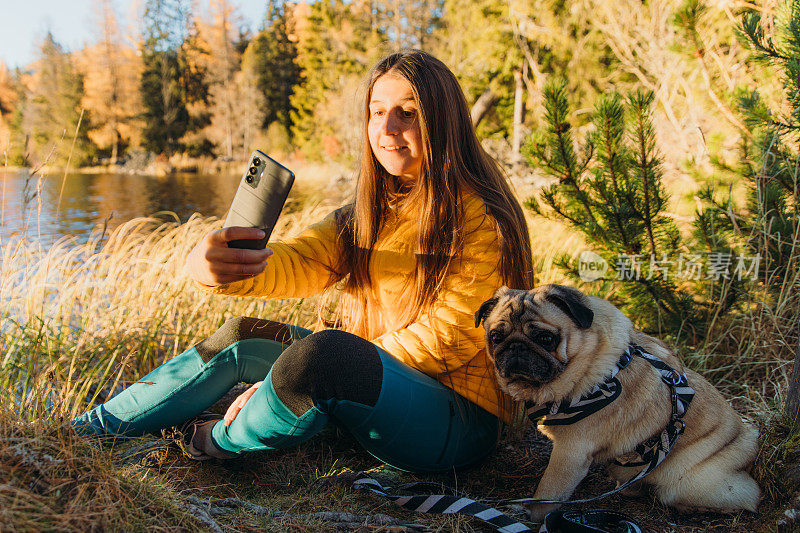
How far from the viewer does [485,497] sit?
2.13 meters

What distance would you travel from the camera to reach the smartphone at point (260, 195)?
1.90 m

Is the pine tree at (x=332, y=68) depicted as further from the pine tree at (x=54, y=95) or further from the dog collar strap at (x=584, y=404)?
the dog collar strap at (x=584, y=404)

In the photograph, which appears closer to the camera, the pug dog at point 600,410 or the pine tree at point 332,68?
the pug dog at point 600,410

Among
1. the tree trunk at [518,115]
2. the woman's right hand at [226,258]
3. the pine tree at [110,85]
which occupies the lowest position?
the woman's right hand at [226,258]

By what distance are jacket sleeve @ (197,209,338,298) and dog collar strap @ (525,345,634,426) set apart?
1.24 meters

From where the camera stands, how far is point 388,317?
93.6 inches

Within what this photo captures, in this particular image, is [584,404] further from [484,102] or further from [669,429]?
[484,102]

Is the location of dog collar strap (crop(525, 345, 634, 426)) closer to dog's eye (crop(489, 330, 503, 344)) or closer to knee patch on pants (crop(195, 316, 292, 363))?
dog's eye (crop(489, 330, 503, 344))

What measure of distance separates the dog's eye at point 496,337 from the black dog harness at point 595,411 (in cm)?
30

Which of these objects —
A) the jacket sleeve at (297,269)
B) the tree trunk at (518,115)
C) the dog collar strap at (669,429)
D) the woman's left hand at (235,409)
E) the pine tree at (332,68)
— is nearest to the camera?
the dog collar strap at (669,429)

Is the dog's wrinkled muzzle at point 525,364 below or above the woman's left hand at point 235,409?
above

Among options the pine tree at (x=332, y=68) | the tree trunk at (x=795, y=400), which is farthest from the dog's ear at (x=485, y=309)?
the pine tree at (x=332, y=68)

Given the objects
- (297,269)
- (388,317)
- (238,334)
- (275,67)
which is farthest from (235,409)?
(275,67)

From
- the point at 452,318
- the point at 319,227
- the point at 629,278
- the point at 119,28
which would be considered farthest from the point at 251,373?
the point at 119,28
